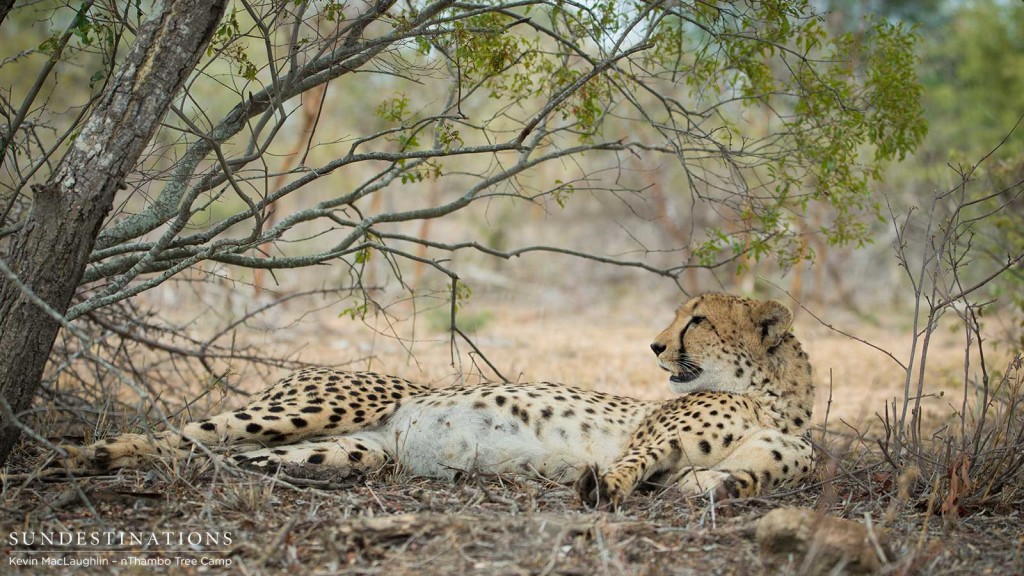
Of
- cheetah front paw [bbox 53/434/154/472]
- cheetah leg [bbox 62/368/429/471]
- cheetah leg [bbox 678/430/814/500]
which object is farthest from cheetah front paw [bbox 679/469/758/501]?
cheetah front paw [bbox 53/434/154/472]

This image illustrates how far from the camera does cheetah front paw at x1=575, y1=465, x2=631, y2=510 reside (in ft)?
9.98

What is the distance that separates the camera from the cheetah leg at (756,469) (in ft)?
10.8

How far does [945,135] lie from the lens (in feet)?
48.6

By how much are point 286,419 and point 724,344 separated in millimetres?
1888

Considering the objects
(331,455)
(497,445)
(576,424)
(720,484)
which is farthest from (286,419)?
(720,484)

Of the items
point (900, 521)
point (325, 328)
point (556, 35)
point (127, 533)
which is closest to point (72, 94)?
point (325, 328)

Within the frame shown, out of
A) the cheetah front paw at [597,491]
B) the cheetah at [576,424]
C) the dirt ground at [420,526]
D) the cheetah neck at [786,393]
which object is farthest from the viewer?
the cheetah neck at [786,393]

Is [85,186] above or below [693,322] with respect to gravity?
above

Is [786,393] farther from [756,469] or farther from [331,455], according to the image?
[331,455]

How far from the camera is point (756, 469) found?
3.46 m

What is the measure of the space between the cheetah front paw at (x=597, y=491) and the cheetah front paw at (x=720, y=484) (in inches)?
12.5

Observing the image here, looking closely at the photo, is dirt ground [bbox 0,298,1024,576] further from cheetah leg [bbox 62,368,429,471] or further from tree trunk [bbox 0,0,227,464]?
tree trunk [bbox 0,0,227,464]

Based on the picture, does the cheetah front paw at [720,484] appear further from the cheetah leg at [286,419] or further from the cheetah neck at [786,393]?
the cheetah leg at [286,419]

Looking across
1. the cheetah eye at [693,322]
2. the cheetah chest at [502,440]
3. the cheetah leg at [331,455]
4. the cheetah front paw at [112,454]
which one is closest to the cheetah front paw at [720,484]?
the cheetah chest at [502,440]
